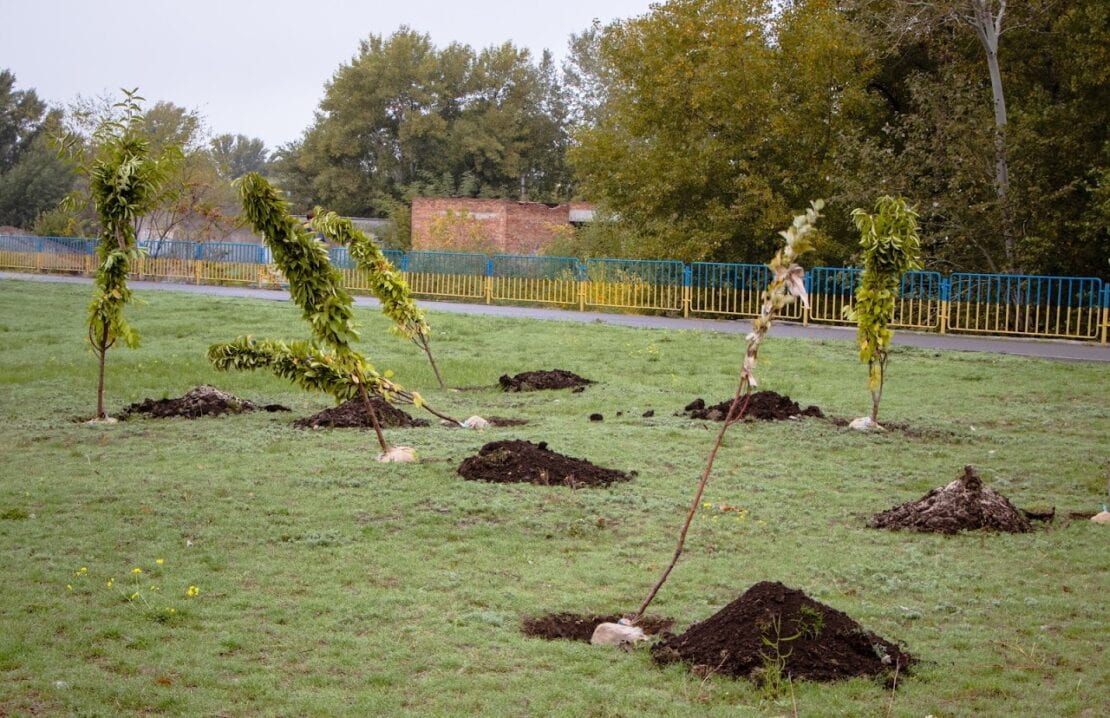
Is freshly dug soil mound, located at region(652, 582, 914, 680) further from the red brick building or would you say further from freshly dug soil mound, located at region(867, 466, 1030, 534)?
the red brick building

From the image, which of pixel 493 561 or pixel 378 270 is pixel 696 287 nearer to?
pixel 378 270

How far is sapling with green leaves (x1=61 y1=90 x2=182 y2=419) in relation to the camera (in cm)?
1196

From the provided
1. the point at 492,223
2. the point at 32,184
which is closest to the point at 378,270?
the point at 492,223

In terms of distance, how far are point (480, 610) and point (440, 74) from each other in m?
57.7

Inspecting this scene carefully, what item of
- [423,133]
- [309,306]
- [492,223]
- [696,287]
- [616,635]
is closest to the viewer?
[616,635]

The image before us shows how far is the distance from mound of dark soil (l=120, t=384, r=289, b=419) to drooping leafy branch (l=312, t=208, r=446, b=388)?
1.76 metres

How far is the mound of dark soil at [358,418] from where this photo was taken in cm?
1210

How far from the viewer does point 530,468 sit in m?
9.38

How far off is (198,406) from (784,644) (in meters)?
9.19

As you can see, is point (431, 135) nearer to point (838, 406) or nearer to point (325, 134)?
point (325, 134)

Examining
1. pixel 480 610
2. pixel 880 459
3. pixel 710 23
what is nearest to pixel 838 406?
pixel 880 459

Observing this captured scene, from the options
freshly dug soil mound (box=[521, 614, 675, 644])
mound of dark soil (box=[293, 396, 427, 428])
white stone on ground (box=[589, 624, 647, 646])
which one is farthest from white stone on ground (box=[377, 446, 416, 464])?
white stone on ground (box=[589, 624, 647, 646])

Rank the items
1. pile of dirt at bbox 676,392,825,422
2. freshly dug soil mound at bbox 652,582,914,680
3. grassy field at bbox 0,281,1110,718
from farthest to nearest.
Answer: pile of dirt at bbox 676,392,825,422, freshly dug soil mound at bbox 652,582,914,680, grassy field at bbox 0,281,1110,718

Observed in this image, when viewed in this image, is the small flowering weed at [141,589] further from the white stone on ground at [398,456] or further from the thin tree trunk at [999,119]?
the thin tree trunk at [999,119]
